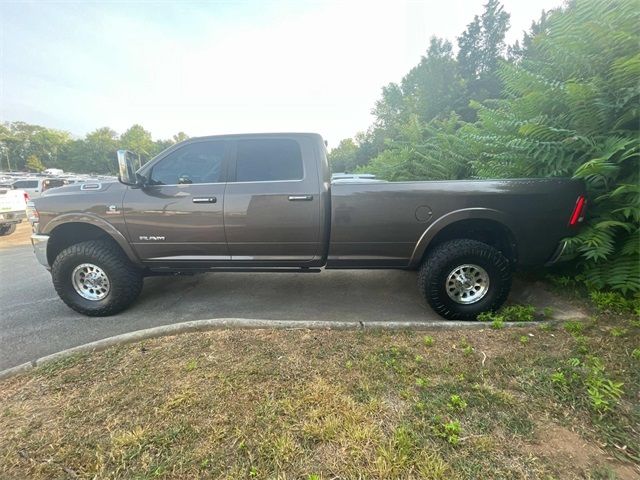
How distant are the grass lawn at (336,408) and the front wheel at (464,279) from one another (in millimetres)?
505

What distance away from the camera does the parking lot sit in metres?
3.06

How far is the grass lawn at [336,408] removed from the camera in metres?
1.50

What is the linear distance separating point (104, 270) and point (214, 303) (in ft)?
3.97

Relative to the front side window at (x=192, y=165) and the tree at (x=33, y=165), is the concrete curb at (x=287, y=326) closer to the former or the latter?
the front side window at (x=192, y=165)

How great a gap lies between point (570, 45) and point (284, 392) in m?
4.57

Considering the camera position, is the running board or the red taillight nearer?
the red taillight

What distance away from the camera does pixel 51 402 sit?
1.95 meters

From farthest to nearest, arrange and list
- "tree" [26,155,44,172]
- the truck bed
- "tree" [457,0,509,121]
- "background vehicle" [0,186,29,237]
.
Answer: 1. "tree" [26,155,44,172]
2. "tree" [457,0,509,121]
3. "background vehicle" [0,186,29,237]
4. the truck bed

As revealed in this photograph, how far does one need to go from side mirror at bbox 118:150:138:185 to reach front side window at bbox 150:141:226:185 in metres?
0.18

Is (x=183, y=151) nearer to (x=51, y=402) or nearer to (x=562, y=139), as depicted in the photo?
(x=51, y=402)

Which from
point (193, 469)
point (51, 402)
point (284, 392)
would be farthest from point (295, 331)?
point (51, 402)

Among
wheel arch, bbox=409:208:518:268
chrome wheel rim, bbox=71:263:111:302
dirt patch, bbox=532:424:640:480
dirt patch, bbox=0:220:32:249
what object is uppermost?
wheel arch, bbox=409:208:518:268

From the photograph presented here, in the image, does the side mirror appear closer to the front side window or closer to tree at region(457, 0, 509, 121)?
the front side window

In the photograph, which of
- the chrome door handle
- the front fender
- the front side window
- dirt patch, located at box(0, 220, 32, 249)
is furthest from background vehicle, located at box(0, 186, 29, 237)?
the chrome door handle
